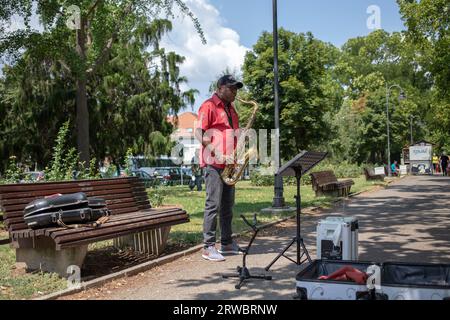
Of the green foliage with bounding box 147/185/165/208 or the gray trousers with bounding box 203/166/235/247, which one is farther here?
the green foliage with bounding box 147/185/165/208

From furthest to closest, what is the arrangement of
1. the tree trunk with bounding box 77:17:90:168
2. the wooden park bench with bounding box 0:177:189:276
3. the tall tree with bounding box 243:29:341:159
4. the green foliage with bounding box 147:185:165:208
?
the tall tree with bounding box 243:29:341:159, the tree trunk with bounding box 77:17:90:168, the green foliage with bounding box 147:185:165:208, the wooden park bench with bounding box 0:177:189:276

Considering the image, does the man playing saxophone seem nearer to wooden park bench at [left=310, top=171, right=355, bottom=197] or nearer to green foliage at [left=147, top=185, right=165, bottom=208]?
green foliage at [left=147, top=185, right=165, bottom=208]

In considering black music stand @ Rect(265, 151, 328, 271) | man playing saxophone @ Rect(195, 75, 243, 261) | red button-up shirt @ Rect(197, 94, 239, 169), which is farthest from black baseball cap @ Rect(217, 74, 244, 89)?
black music stand @ Rect(265, 151, 328, 271)

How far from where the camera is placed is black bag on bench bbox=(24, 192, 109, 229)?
5613 millimetres

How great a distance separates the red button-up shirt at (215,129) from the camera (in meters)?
6.88

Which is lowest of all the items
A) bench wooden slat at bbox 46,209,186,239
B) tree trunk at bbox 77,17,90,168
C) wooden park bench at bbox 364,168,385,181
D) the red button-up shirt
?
bench wooden slat at bbox 46,209,186,239

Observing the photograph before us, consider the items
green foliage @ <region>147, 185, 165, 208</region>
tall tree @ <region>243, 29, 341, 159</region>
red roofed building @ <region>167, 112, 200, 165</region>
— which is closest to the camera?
green foliage @ <region>147, 185, 165, 208</region>

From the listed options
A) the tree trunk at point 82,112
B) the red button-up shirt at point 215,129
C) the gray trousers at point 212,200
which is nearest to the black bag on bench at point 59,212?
the gray trousers at point 212,200

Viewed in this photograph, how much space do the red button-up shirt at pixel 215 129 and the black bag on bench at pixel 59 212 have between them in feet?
5.49

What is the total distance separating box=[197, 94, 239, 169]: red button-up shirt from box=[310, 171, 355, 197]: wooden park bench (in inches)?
431

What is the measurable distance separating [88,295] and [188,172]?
35.2 meters

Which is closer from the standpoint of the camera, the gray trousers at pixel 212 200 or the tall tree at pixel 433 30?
the gray trousers at pixel 212 200

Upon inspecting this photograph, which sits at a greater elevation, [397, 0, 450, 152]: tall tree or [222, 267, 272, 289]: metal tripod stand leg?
[397, 0, 450, 152]: tall tree

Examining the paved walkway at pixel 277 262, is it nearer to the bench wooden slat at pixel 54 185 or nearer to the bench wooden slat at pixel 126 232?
the bench wooden slat at pixel 126 232
